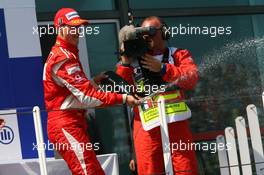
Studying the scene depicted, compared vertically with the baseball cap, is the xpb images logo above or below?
below

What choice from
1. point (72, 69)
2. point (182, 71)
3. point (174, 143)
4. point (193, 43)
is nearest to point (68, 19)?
point (72, 69)

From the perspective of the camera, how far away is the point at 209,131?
18.8 ft

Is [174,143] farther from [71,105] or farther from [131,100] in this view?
[71,105]

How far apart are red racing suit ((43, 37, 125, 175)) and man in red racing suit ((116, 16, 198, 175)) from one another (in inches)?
14.1

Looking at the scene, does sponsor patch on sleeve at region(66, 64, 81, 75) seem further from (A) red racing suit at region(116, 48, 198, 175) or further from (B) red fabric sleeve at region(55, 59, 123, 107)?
(A) red racing suit at region(116, 48, 198, 175)

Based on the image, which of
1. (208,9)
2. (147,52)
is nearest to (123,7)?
(208,9)

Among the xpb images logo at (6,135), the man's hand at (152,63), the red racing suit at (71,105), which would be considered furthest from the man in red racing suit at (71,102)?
the xpb images logo at (6,135)

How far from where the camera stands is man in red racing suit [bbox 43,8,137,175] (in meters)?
4.89

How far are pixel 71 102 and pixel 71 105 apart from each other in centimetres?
2

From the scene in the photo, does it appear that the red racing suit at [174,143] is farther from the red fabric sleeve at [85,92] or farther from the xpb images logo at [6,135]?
the xpb images logo at [6,135]

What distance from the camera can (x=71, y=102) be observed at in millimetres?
5023

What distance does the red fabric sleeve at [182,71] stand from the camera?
16.5 feet

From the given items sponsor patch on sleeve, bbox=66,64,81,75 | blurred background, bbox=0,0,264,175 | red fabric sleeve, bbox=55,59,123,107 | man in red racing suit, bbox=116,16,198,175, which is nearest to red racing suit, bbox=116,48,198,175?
man in red racing suit, bbox=116,16,198,175

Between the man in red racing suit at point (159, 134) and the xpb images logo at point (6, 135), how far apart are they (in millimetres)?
1104
